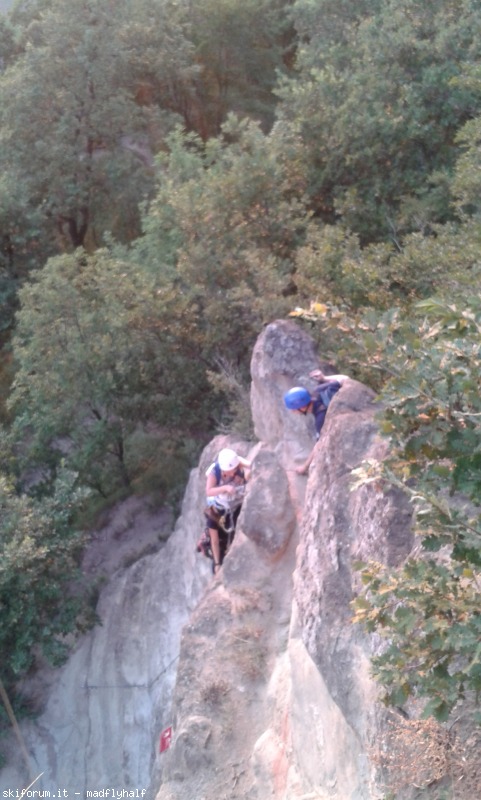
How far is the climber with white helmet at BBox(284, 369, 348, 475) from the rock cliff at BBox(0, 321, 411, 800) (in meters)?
0.39

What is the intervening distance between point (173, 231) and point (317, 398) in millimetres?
6168

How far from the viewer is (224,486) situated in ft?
28.9

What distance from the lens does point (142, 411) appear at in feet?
43.6

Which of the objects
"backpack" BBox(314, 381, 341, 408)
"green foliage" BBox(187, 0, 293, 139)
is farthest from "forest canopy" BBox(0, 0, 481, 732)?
"green foliage" BBox(187, 0, 293, 139)

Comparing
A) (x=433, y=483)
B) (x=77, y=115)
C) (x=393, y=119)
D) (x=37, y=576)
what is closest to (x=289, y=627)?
(x=433, y=483)

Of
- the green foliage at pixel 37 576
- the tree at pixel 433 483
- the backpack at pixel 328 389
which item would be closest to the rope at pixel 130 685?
the green foliage at pixel 37 576

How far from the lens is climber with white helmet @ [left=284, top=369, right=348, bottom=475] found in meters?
7.67

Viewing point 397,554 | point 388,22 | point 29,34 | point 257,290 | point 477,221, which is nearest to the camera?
point 397,554

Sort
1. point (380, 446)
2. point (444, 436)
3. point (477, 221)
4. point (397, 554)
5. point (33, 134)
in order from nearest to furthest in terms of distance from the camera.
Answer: point (444, 436) → point (397, 554) → point (380, 446) → point (477, 221) → point (33, 134)

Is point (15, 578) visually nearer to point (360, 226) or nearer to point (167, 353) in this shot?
point (167, 353)

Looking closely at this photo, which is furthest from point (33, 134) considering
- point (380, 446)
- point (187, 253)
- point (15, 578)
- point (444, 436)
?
point (444, 436)

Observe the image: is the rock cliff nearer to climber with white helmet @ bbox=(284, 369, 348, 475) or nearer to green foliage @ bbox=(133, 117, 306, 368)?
climber with white helmet @ bbox=(284, 369, 348, 475)

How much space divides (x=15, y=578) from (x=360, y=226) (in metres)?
7.42

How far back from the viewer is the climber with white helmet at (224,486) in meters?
8.71
